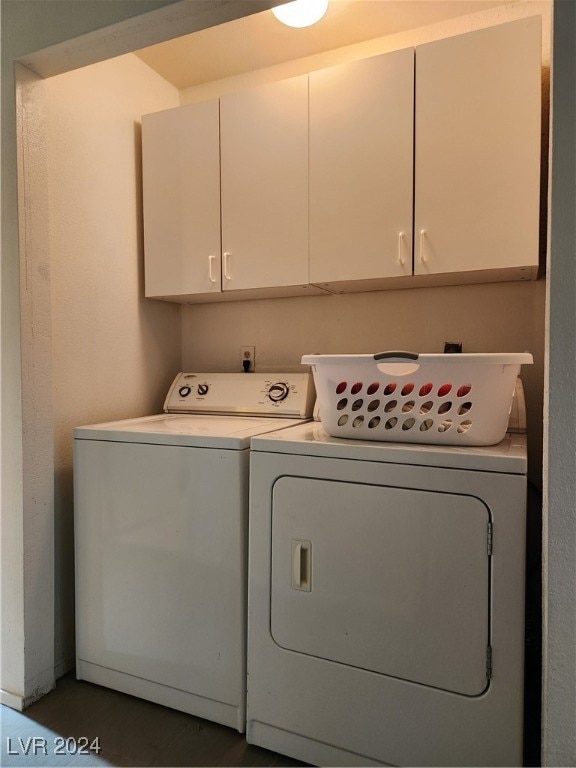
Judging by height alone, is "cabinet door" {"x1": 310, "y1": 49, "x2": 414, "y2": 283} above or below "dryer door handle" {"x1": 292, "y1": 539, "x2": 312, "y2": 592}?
above

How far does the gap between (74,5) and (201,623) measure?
196cm

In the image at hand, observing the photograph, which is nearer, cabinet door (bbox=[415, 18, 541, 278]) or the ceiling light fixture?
cabinet door (bbox=[415, 18, 541, 278])

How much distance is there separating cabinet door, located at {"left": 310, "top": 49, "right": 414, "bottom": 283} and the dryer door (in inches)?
35.0

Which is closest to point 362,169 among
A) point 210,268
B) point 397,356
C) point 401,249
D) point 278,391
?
point 401,249

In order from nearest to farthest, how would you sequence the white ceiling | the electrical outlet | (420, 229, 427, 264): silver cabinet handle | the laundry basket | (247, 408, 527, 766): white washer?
1. (247, 408, 527, 766): white washer
2. the laundry basket
3. (420, 229, 427, 264): silver cabinet handle
4. the white ceiling
5. the electrical outlet

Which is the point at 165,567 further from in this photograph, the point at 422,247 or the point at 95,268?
the point at 422,247

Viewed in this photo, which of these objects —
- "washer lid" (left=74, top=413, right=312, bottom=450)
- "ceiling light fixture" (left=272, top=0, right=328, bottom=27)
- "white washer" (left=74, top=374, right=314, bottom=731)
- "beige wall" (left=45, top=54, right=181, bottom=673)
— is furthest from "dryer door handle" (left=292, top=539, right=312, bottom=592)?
"ceiling light fixture" (left=272, top=0, right=328, bottom=27)

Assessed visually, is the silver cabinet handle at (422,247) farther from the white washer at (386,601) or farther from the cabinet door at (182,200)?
the cabinet door at (182,200)

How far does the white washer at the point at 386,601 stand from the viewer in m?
1.16

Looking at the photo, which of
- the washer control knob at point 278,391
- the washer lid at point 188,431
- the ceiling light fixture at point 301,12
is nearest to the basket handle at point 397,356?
the washer lid at point 188,431

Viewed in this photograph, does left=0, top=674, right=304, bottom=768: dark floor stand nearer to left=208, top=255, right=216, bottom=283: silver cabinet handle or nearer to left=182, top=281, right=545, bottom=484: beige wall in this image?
left=182, top=281, right=545, bottom=484: beige wall

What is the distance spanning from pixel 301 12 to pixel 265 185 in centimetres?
61

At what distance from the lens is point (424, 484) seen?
1226 mm

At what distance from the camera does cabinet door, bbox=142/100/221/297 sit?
2029 mm
